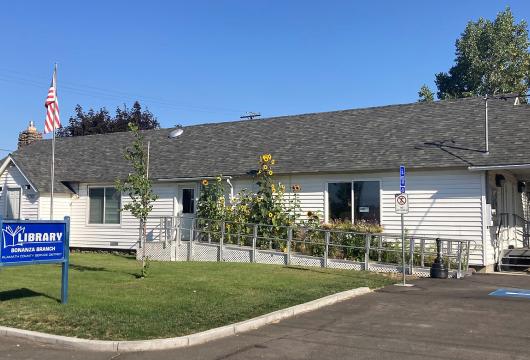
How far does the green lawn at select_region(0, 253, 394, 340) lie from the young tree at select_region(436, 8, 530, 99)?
33.2m

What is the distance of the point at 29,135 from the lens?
101ft

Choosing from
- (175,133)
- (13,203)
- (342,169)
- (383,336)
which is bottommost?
(383,336)

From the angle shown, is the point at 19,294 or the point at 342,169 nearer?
the point at 19,294

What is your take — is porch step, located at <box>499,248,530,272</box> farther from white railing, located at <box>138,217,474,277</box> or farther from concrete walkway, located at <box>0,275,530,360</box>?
concrete walkway, located at <box>0,275,530,360</box>

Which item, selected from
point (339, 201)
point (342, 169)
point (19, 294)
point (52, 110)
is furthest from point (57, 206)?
point (19, 294)

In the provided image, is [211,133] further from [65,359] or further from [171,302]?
[65,359]

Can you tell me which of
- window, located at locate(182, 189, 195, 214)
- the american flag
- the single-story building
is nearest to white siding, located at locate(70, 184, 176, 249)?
the single-story building

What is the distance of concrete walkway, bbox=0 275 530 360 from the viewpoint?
7.08 m

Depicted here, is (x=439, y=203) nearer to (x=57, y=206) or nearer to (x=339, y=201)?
(x=339, y=201)

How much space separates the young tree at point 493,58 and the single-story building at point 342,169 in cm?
2369

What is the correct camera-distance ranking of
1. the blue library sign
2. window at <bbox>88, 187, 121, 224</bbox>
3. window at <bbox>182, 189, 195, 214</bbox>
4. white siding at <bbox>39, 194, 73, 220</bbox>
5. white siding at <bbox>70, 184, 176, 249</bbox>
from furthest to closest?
window at <bbox>88, 187, 121, 224</bbox> → white siding at <bbox>39, 194, 73, 220</bbox> → white siding at <bbox>70, 184, 176, 249</bbox> → window at <bbox>182, 189, 195, 214</bbox> → the blue library sign

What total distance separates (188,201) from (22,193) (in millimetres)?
7125

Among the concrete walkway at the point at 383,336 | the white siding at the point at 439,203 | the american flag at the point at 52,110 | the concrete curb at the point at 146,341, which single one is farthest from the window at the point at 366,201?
the american flag at the point at 52,110

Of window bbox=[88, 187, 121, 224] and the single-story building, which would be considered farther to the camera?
window bbox=[88, 187, 121, 224]
